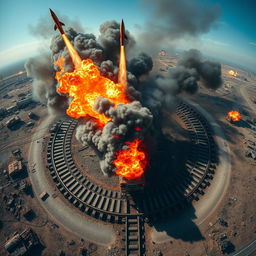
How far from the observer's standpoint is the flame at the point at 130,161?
28.8 m

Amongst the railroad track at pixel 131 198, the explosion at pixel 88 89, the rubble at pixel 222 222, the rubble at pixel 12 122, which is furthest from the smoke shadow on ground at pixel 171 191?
the rubble at pixel 12 122

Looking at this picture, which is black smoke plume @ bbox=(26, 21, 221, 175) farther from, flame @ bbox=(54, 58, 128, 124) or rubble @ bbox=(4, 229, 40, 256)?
rubble @ bbox=(4, 229, 40, 256)

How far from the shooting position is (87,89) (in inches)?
1435

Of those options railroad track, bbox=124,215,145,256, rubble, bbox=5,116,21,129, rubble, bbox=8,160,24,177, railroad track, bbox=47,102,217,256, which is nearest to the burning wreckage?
railroad track, bbox=47,102,217,256

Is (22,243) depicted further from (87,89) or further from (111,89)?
(111,89)

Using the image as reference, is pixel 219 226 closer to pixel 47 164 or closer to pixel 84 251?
pixel 84 251

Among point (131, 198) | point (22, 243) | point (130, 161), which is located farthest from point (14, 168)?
point (130, 161)

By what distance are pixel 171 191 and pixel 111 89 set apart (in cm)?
2813

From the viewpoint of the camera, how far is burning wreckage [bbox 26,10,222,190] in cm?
2861

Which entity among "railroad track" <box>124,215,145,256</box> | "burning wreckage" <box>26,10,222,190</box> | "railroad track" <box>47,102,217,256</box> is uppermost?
"burning wreckage" <box>26,10,222,190</box>

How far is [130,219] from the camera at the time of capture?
34.2 m

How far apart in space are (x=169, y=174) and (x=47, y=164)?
3400 cm

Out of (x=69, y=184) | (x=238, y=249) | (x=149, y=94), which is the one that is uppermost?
(x=149, y=94)

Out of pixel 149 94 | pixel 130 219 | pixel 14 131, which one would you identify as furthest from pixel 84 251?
pixel 14 131
